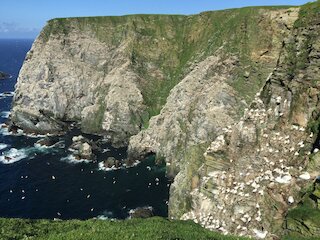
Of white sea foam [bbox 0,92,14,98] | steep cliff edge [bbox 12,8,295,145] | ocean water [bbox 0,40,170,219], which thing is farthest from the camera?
white sea foam [bbox 0,92,14,98]

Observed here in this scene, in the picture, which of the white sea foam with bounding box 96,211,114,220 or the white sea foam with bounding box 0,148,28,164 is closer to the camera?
the white sea foam with bounding box 96,211,114,220

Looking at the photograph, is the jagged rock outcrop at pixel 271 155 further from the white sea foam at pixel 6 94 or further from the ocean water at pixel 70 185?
the white sea foam at pixel 6 94

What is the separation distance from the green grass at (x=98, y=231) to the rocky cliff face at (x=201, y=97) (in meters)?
21.2

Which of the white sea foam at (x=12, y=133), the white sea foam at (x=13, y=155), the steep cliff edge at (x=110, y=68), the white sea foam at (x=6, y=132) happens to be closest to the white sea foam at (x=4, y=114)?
the steep cliff edge at (x=110, y=68)

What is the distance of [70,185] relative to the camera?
8869 centimetres

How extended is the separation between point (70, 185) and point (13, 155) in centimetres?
2690

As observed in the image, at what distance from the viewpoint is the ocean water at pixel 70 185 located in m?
76.9

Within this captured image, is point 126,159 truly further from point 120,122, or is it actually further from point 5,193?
point 5,193

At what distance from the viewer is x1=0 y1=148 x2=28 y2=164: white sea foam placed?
10244cm

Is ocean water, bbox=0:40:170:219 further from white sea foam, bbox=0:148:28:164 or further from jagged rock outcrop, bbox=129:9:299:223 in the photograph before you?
jagged rock outcrop, bbox=129:9:299:223

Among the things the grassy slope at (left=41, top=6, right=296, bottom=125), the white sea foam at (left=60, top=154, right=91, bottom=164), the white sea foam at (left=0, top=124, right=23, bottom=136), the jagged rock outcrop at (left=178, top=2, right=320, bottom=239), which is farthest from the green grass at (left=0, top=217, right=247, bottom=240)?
the white sea foam at (left=0, top=124, right=23, bottom=136)

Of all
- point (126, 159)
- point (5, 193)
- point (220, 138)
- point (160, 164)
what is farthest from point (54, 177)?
point (220, 138)

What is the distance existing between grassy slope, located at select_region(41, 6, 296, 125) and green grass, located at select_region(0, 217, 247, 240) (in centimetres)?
6376

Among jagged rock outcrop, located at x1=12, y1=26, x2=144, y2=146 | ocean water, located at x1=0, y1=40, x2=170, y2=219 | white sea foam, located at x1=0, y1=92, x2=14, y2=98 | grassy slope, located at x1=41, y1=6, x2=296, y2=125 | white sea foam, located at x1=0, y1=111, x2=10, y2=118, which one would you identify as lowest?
ocean water, located at x1=0, y1=40, x2=170, y2=219
